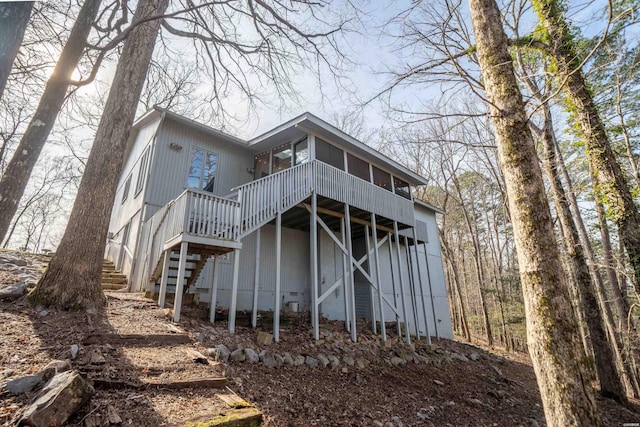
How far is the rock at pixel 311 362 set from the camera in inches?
236

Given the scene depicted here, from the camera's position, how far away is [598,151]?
219 inches

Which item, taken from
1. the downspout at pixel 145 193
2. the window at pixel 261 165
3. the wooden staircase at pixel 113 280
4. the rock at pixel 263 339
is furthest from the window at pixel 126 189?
the rock at pixel 263 339

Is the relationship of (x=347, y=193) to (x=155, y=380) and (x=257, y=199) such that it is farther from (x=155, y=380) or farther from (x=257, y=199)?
(x=155, y=380)

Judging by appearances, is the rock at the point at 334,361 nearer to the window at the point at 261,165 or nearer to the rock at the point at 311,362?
the rock at the point at 311,362

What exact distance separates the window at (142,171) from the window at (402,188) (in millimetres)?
9855

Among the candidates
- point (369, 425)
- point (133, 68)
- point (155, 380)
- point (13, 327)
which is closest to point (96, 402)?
point (155, 380)

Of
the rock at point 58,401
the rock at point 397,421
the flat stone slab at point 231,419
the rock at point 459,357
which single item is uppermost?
the rock at point 58,401

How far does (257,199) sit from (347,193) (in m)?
3.40

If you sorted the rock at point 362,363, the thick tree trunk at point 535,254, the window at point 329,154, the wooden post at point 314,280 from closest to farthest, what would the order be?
the thick tree trunk at point 535,254
the rock at point 362,363
the wooden post at point 314,280
the window at point 329,154

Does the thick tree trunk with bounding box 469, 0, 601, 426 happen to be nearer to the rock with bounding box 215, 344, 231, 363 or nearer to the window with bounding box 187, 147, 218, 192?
the rock with bounding box 215, 344, 231, 363

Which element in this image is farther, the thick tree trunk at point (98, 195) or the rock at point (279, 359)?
the rock at point (279, 359)

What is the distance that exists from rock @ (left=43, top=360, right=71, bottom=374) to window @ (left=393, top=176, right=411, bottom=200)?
12383mm

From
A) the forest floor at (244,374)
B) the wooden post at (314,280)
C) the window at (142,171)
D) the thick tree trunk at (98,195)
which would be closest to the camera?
the forest floor at (244,374)

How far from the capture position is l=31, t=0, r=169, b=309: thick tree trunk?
494cm
